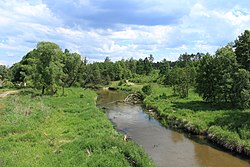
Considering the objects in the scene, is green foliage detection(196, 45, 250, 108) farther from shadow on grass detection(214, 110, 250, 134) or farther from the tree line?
shadow on grass detection(214, 110, 250, 134)

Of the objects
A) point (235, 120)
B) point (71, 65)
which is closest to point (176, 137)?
point (235, 120)

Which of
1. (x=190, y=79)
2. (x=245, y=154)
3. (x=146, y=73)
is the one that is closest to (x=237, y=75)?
(x=245, y=154)

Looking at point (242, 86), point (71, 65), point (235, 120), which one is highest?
point (71, 65)

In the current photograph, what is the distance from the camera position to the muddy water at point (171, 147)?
974 inches

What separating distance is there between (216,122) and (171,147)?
309 inches

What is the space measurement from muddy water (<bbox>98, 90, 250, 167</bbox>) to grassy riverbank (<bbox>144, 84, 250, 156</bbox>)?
1.38 meters

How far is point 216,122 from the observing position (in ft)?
110

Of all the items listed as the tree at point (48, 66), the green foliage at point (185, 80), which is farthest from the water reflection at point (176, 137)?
the tree at point (48, 66)

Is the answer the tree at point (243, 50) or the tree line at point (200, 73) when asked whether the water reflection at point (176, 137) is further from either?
the tree at point (243, 50)

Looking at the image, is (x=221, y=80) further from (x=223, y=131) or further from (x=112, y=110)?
(x=112, y=110)

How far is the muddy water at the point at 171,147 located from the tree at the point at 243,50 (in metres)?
15.1

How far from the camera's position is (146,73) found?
146625 millimetres

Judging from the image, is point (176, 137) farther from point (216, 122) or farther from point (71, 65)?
point (71, 65)

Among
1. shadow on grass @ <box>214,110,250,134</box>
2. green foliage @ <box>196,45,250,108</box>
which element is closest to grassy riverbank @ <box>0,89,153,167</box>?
shadow on grass @ <box>214,110,250,134</box>
